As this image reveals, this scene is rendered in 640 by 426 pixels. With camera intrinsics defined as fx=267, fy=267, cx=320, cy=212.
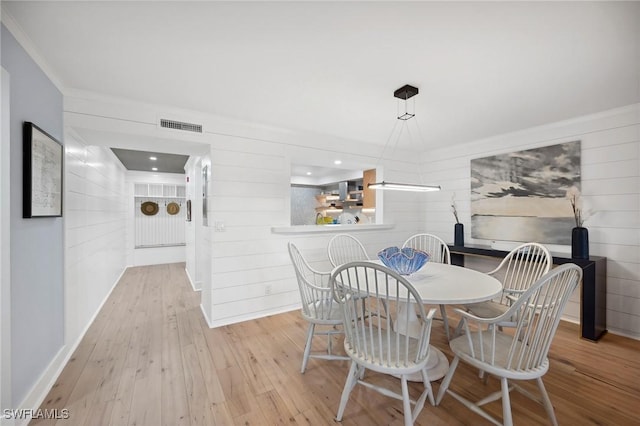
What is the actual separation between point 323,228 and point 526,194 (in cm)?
268

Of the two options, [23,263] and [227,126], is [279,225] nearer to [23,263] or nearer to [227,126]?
[227,126]

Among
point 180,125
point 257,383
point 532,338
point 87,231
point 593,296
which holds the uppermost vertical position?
point 180,125

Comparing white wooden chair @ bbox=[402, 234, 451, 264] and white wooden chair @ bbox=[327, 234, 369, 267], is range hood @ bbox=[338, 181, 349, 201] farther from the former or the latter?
white wooden chair @ bbox=[327, 234, 369, 267]

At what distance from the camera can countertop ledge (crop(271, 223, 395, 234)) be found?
3.38 metres

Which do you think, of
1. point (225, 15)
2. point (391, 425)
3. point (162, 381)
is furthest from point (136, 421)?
point (225, 15)

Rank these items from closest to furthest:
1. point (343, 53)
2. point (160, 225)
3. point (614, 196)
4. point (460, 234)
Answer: point (343, 53) → point (614, 196) → point (460, 234) → point (160, 225)

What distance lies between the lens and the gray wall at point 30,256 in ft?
5.20

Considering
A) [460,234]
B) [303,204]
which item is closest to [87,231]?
[460,234]

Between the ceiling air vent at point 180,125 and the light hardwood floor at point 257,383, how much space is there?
219 cm

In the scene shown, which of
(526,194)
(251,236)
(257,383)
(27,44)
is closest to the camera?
(27,44)

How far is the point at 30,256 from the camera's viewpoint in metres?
1.77

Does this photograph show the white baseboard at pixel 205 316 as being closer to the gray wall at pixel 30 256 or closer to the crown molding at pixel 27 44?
the gray wall at pixel 30 256

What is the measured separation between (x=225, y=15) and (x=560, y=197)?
12.8ft

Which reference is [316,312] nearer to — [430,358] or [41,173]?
[430,358]
